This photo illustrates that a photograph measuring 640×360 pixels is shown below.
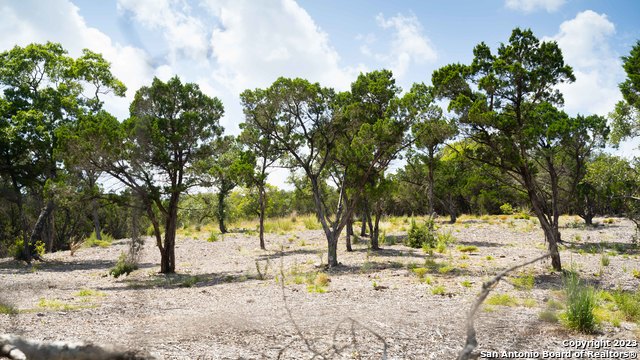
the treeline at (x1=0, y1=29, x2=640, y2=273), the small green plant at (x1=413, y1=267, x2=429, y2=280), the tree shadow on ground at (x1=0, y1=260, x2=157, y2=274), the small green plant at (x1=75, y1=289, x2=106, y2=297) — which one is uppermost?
the treeline at (x1=0, y1=29, x2=640, y2=273)

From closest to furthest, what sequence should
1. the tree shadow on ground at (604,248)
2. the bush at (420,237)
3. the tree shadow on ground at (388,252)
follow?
the tree shadow on ground at (604,248) → the tree shadow on ground at (388,252) → the bush at (420,237)

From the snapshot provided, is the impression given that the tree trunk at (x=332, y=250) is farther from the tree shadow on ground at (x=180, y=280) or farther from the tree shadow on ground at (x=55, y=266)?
the tree shadow on ground at (x=55, y=266)

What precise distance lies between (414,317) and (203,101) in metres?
12.1

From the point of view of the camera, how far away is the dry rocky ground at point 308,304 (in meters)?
6.21

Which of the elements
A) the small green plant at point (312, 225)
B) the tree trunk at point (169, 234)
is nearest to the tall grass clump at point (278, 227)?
the small green plant at point (312, 225)

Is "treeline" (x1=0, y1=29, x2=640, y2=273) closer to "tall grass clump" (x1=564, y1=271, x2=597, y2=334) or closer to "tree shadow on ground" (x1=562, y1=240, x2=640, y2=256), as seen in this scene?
"tree shadow on ground" (x1=562, y1=240, x2=640, y2=256)

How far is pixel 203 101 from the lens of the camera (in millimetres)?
17062

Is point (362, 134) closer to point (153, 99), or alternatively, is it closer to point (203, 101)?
point (203, 101)

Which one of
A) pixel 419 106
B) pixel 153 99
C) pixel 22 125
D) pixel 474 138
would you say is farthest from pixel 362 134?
pixel 22 125

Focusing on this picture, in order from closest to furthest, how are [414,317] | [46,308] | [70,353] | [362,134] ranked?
[70,353]
[414,317]
[46,308]
[362,134]

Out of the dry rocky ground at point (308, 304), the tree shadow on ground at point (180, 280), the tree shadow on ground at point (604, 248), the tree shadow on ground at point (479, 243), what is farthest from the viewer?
the tree shadow on ground at point (479, 243)

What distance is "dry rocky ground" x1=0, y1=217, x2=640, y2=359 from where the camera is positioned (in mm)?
6211

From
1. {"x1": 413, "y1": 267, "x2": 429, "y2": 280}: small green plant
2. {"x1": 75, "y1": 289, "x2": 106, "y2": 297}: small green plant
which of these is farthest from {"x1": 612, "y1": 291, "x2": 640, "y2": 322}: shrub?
{"x1": 75, "y1": 289, "x2": 106, "y2": 297}: small green plant

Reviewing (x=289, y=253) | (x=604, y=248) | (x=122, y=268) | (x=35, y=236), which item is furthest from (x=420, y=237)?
(x=35, y=236)
